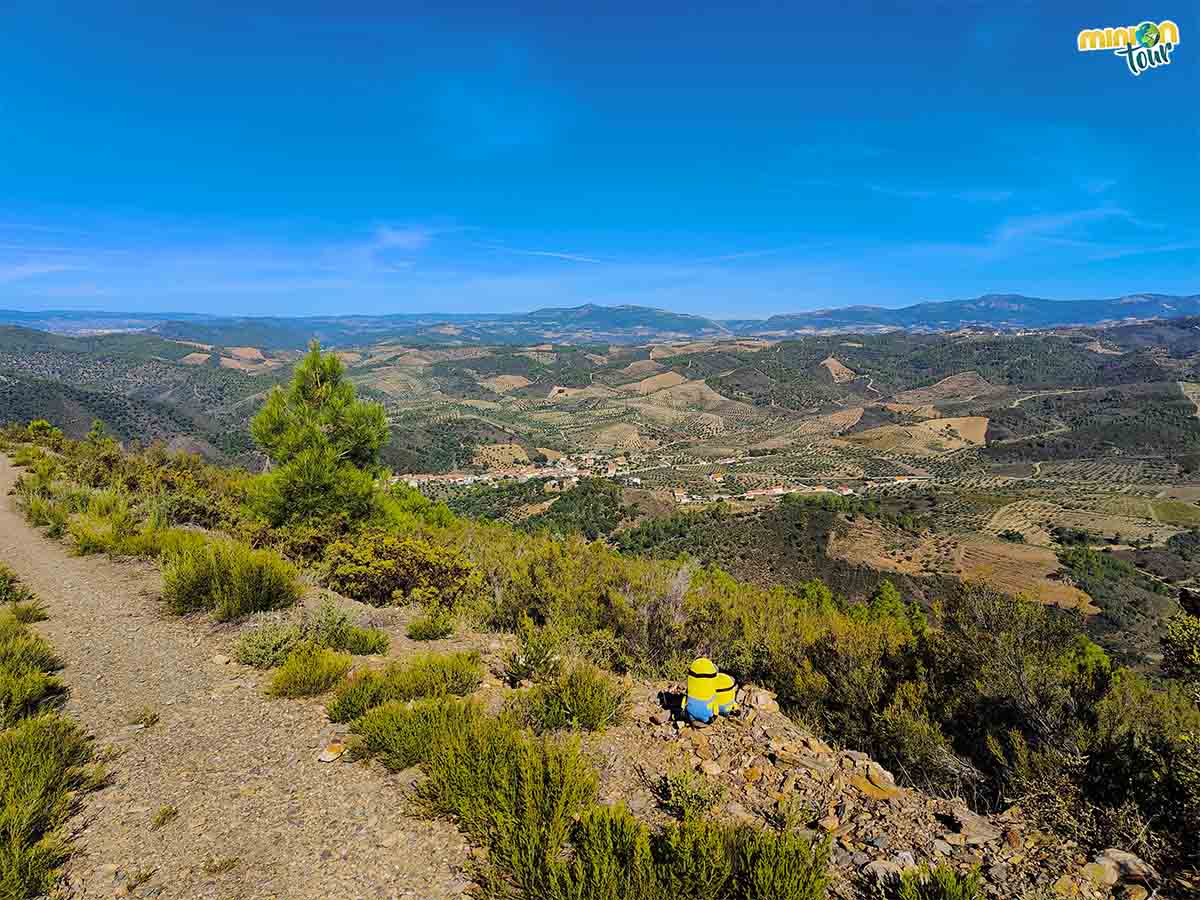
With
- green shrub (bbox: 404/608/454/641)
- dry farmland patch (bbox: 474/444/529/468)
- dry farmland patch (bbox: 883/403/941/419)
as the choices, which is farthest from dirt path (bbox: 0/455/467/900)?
dry farmland patch (bbox: 883/403/941/419)

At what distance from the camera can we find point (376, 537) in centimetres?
1097

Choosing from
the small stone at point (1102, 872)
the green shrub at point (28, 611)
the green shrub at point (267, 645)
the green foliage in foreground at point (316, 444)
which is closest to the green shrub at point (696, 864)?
the small stone at point (1102, 872)

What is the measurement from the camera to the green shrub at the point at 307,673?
227 inches

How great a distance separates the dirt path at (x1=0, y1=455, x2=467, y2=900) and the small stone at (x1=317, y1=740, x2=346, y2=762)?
9 cm

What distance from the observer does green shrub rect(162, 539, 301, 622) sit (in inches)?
307

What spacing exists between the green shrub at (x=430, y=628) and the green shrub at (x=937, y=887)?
20.9 ft

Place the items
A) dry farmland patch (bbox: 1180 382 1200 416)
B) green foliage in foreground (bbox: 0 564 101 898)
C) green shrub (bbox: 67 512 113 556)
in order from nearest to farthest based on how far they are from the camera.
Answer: green foliage in foreground (bbox: 0 564 101 898)
green shrub (bbox: 67 512 113 556)
dry farmland patch (bbox: 1180 382 1200 416)

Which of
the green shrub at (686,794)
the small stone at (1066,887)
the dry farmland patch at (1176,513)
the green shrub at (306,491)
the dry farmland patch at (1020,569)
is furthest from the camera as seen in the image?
the dry farmland patch at (1176,513)

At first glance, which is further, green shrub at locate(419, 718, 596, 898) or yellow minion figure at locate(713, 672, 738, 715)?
yellow minion figure at locate(713, 672, 738, 715)

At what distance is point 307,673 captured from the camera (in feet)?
19.2

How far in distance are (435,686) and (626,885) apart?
3297 mm

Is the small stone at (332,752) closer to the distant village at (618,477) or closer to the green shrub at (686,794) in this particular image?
the green shrub at (686,794)

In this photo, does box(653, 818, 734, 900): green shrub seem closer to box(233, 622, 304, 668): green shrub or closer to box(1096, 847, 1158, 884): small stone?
box(1096, 847, 1158, 884): small stone

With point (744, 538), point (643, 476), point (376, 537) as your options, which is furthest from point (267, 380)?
point (376, 537)
